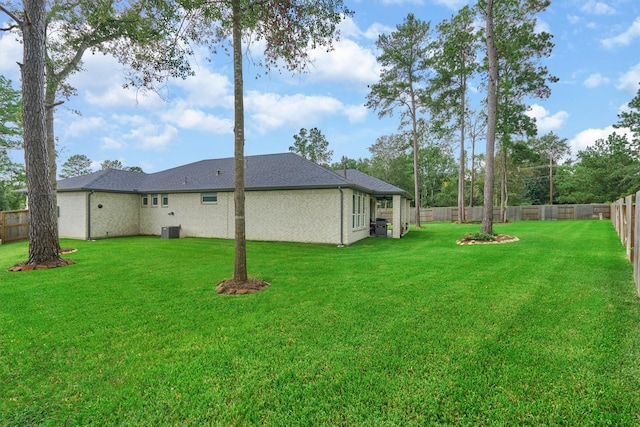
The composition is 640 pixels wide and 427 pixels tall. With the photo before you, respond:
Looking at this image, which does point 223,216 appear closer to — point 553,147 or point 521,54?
point 521,54

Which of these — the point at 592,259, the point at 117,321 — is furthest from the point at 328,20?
the point at 592,259

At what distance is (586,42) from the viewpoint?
10.7m

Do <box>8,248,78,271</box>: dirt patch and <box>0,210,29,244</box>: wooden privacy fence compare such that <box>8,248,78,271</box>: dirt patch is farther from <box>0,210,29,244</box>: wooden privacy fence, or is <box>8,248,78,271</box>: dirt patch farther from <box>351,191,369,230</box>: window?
<box>351,191,369,230</box>: window

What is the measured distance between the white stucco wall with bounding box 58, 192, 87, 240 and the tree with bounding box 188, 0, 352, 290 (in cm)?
1210

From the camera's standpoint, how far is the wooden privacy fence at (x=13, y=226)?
13438 mm

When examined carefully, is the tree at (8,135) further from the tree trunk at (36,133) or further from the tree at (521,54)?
the tree at (521,54)

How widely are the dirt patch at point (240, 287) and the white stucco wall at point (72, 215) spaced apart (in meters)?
12.3

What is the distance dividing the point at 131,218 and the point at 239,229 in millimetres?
13394

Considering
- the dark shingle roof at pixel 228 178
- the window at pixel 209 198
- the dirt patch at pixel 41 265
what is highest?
the dark shingle roof at pixel 228 178

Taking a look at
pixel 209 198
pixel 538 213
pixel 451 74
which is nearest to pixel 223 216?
pixel 209 198

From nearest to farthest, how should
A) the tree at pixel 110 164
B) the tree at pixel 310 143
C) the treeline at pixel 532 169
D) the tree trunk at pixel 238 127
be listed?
the tree trunk at pixel 238 127 < the treeline at pixel 532 169 < the tree at pixel 310 143 < the tree at pixel 110 164

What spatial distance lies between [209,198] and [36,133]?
7034 millimetres

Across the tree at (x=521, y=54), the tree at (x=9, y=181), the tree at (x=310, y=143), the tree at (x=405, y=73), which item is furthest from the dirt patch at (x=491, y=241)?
the tree at (x=9, y=181)

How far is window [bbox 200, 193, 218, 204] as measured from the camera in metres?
14.2
